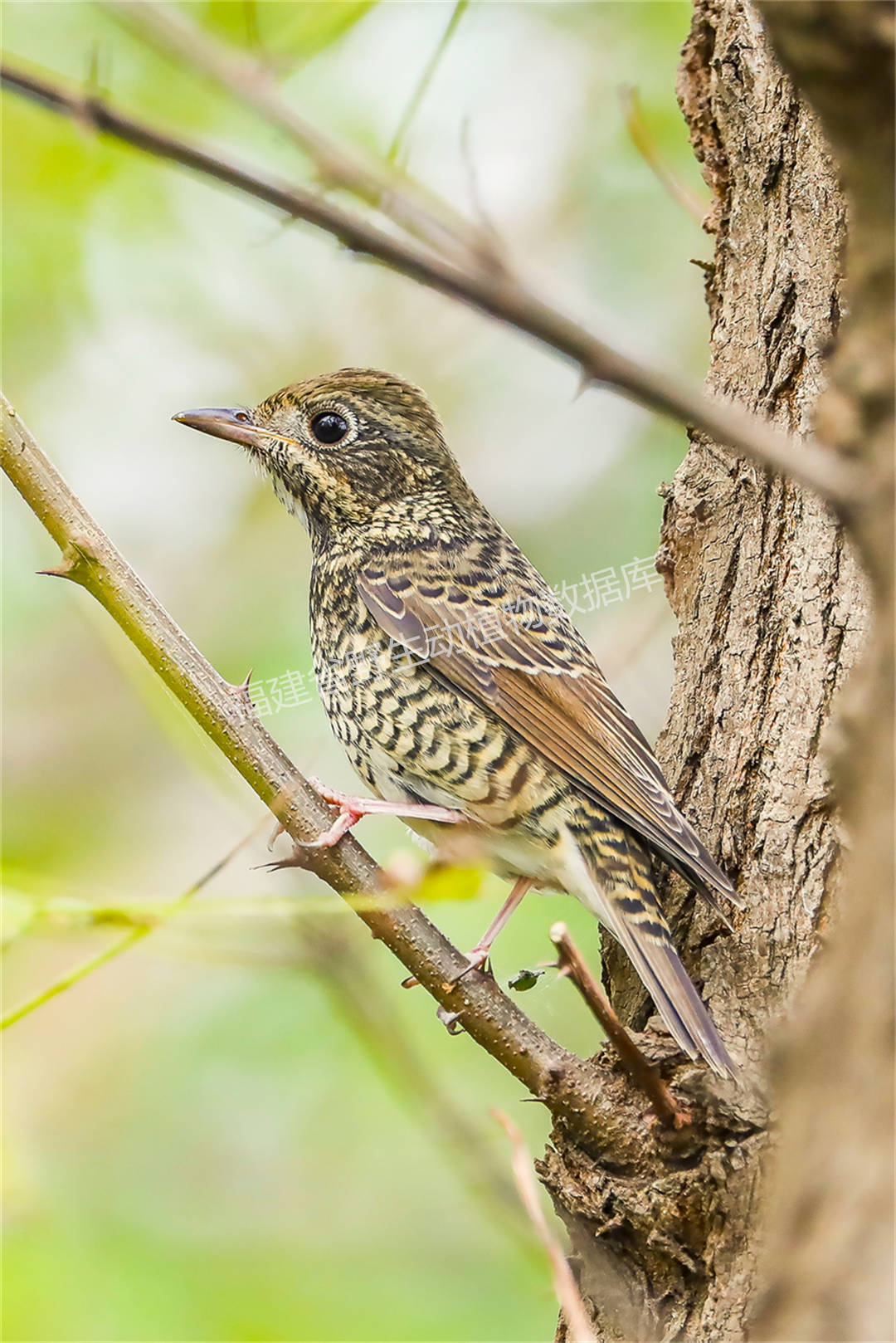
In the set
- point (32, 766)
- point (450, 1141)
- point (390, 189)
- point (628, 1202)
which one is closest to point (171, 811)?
point (32, 766)

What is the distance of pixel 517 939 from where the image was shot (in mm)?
4680

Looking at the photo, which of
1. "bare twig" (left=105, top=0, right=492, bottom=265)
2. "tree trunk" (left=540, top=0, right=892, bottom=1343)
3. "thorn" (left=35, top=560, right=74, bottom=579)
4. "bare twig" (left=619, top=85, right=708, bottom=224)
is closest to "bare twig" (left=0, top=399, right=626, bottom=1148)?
"thorn" (left=35, top=560, right=74, bottom=579)

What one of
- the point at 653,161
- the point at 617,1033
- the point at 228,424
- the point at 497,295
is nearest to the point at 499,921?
the point at 617,1033

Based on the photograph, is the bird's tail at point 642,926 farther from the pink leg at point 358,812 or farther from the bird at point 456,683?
the pink leg at point 358,812

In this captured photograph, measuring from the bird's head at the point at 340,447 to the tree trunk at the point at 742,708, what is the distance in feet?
3.44

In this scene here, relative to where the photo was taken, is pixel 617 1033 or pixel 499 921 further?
pixel 499 921

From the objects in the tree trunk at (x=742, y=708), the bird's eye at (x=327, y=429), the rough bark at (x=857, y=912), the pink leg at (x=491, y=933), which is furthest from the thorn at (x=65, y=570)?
the bird's eye at (x=327, y=429)

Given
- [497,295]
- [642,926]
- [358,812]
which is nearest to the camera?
[497,295]

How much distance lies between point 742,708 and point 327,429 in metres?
1.75

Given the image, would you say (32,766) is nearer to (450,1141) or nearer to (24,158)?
(24,158)

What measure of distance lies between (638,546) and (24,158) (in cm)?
297

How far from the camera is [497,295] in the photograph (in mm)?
862

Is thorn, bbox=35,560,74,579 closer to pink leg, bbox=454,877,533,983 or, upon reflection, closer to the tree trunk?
pink leg, bbox=454,877,533,983

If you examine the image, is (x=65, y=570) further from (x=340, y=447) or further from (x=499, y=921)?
(x=340, y=447)
